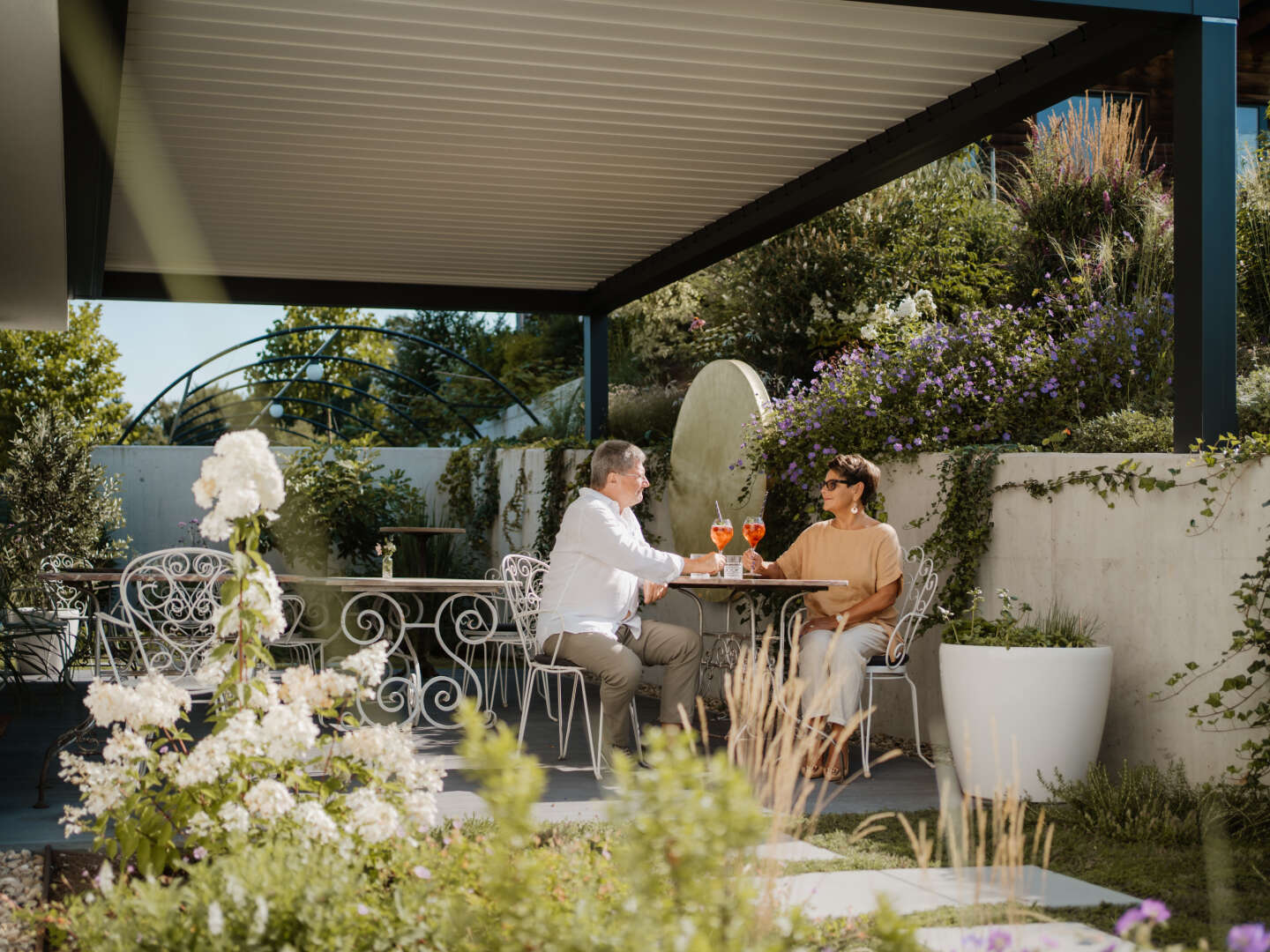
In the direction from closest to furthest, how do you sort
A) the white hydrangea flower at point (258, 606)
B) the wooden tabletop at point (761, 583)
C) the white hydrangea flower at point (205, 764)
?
the white hydrangea flower at point (205, 764) → the white hydrangea flower at point (258, 606) → the wooden tabletop at point (761, 583)

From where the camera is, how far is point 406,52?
488 cm

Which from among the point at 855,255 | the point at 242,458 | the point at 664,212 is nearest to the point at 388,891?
the point at 242,458

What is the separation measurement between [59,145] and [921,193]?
300 inches

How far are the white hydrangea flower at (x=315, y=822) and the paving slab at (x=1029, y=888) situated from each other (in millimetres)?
1479

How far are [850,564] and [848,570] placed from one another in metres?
0.03

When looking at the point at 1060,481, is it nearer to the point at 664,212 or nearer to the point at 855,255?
the point at 664,212

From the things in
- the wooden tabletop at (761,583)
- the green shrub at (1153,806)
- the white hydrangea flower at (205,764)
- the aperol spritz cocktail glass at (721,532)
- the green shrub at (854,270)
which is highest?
the green shrub at (854,270)

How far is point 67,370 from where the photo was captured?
2031cm

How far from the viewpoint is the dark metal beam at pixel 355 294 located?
884cm

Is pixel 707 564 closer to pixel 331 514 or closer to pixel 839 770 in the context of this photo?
pixel 839 770

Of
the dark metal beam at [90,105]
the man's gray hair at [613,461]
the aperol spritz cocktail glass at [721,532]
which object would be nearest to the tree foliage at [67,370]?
the dark metal beam at [90,105]

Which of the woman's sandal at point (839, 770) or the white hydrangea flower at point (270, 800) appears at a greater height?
the white hydrangea flower at point (270, 800)

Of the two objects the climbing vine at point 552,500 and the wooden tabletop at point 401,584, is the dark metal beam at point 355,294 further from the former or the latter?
the wooden tabletop at point 401,584

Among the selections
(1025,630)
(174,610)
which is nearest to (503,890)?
(1025,630)
